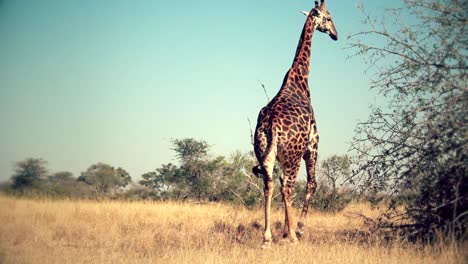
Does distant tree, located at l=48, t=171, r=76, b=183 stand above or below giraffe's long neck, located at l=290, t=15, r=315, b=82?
below

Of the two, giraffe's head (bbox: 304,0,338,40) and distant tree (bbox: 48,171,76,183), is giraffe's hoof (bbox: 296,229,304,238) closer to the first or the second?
giraffe's head (bbox: 304,0,338,40)

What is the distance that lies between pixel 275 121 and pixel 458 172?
9.19 feet

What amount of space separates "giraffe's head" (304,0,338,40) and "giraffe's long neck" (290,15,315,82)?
112 mm

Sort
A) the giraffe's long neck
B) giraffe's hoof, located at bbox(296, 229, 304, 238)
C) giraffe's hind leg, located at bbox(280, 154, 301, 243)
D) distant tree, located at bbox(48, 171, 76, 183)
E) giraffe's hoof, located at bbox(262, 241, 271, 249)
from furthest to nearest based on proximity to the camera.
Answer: distant tree, located at bbox(48, 171, 76, 183), the giraffe's long neck, giraffe's hoof, located at bbox(296, 229, 304, 238), giraffe's hind leg, located at bbox(280, 154, 301, 243), giraffe's hoof, located at bbox(262, 241, 271, 249)

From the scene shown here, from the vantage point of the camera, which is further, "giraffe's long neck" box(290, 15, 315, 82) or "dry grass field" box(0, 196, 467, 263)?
"giraffe's long neck" box(290, 15, 315, 82)

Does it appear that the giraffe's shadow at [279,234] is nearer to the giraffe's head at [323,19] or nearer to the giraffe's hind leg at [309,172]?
the giraffe's hind leg at [309,172]

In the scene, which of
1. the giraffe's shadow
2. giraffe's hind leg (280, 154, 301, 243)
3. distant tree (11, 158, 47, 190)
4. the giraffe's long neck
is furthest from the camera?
distant tree (11, 158, 47, 190)

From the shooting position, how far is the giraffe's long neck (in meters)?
8.38

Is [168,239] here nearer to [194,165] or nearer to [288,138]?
[288,138]

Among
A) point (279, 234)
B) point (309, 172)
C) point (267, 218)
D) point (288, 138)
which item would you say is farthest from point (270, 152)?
point (279, 234)

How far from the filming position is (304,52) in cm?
863

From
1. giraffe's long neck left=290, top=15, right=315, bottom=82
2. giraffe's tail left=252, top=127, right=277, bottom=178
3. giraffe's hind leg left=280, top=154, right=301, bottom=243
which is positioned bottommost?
giraffe's hind leg left=280, top=154, right=301, bottom=243

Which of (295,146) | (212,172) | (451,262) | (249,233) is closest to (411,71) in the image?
(295,146)

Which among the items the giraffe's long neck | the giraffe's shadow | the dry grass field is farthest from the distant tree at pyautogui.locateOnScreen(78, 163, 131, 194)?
the giraffe's long neck
